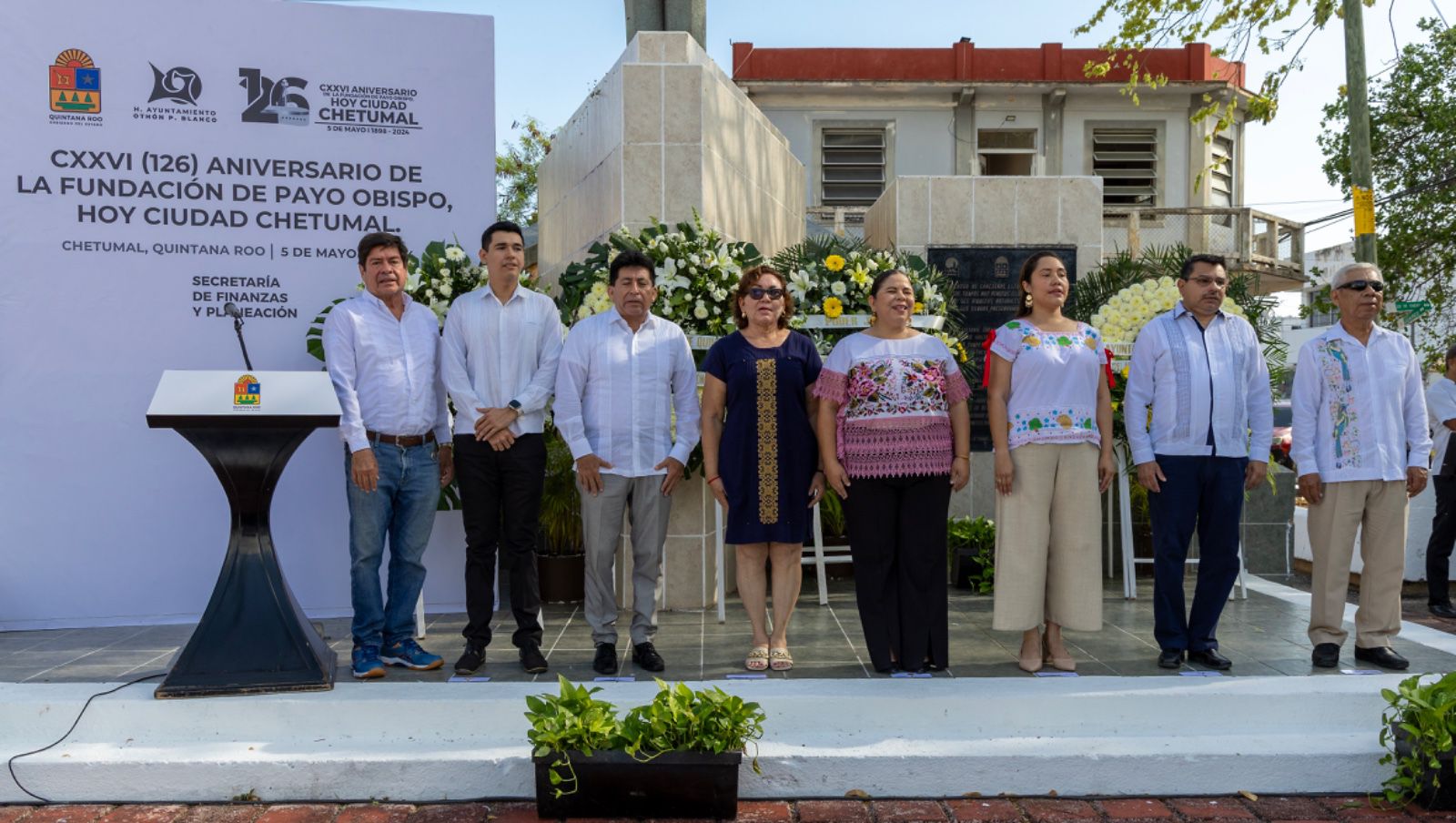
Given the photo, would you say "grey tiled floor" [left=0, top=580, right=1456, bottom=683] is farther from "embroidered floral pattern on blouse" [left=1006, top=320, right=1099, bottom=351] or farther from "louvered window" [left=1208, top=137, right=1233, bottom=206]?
"louvered window" [left=1208, top=137, right=1233, bottom=206]

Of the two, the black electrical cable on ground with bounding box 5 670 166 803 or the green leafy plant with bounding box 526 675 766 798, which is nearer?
the green leafy plant with bounding box 526 675 766 798

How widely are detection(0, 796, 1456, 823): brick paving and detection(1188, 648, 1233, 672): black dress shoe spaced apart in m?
0.77

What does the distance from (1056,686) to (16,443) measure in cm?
475

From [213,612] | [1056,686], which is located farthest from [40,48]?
[1056,686]

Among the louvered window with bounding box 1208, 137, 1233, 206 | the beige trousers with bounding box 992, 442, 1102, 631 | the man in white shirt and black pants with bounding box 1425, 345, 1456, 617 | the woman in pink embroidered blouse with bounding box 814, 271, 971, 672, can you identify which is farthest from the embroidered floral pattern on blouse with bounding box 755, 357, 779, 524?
the louvered window with bounding box 1208, 137, 1233, 206

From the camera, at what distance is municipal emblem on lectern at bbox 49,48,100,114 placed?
17.8 ft

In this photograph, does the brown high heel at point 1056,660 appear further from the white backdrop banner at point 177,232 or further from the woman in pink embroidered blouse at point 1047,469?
the white backdrop banner at point 177,232

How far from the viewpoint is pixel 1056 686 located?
4137 millimetres

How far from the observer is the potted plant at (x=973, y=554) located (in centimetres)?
657

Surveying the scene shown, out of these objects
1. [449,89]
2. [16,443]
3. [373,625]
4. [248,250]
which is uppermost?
[449,89]

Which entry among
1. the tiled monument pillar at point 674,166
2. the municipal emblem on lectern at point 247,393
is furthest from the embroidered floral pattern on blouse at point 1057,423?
the municipal emblem on lectern at point 247,393

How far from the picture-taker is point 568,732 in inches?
138

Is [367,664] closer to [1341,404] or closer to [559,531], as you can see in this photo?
[559,531]

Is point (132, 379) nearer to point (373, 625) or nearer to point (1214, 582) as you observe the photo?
point (373, 625)
